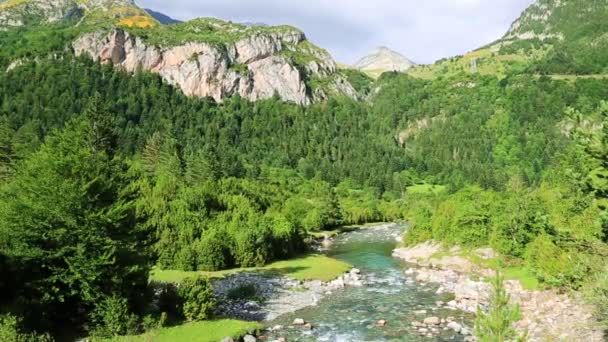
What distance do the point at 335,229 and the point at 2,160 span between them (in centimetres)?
7104

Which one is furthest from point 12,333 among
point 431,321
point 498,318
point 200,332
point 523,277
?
point 523,277

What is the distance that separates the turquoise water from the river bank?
2140 millimetres

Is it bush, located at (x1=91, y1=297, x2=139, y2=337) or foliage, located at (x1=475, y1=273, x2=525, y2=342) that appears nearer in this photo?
foliage, located at (x1=475, y1=273, x2=525, y2=342)

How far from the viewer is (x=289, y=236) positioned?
72062 mm

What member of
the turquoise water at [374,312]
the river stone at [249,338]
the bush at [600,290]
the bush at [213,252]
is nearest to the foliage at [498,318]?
the bush at [600,290]

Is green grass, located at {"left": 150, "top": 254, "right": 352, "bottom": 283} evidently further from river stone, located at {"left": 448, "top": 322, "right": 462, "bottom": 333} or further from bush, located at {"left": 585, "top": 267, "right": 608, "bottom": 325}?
bush, located at {"left": 585, "top": 267, "right": 608, "bottom": 325}

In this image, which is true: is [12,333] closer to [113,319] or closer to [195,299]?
[113,319]

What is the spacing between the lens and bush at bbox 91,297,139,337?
29094 millimetres

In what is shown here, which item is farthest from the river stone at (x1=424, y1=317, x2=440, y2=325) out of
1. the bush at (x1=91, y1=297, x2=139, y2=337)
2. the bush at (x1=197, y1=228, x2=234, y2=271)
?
the bush at (x1=197, y1=228, x2=234, y2=271)

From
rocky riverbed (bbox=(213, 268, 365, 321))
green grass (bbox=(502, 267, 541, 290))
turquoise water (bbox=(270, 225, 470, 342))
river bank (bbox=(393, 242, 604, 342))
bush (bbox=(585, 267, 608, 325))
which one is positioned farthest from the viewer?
green grass (bbox=(502, 267, 541, 290))

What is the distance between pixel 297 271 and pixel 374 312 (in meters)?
18.7

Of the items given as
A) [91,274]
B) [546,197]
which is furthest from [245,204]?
[91,274]

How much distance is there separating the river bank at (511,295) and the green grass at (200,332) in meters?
16.6

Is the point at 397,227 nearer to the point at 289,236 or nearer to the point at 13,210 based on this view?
the point at 289,236
